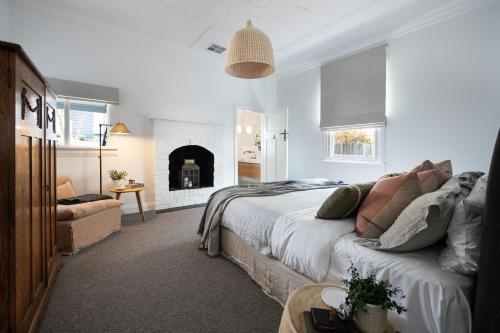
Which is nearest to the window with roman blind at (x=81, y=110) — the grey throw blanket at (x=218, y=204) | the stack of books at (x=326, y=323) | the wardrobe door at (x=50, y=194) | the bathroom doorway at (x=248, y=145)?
the wardrobe door at (x=50, y=194)

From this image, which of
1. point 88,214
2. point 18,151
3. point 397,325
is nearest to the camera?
point 397,325

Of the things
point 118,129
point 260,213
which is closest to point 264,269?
point 260,213

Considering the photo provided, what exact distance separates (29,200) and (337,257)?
1786 millimetres

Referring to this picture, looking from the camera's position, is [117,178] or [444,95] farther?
[117,178]

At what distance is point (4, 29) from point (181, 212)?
340cm

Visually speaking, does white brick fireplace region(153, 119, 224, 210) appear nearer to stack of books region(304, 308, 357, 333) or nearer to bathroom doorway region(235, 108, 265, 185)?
bathroom doorway region(235, 108, 265, 185)

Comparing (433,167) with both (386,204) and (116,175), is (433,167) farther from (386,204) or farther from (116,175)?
(116,175)

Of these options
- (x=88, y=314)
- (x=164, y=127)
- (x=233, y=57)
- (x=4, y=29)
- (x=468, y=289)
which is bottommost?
(x=88, y=314)

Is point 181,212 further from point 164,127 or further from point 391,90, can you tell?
point 391,90

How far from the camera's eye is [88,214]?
2738mm

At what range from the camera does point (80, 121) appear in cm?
379

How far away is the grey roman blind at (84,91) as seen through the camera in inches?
135

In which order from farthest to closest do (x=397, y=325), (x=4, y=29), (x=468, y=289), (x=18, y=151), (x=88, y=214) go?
(x=4, y=29), (x=88, y=214), (x=18, y=151), (x=397, y=325), (x=468, y=289)

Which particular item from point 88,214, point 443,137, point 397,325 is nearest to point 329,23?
point 443,137
